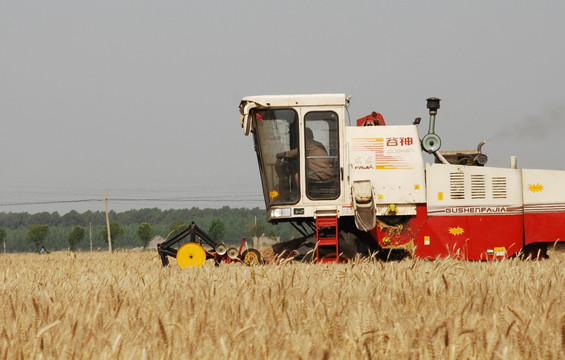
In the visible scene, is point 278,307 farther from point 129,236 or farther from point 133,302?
point 129,236

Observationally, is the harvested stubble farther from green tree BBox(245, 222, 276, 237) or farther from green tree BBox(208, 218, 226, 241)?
green tree BBox(208, 218, 226, 241)

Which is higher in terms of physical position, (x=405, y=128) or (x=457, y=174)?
(x=405, y=128)

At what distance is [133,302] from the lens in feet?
15.0

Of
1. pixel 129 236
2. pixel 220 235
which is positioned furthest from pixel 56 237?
pixel 220 235

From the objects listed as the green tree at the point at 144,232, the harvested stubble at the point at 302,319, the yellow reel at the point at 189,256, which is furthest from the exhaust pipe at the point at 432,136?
the green tree at the point at 144,232

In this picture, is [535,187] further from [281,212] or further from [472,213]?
[281,212]

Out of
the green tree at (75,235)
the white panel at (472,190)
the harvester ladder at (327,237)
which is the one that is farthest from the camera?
the green tree at (75,235)

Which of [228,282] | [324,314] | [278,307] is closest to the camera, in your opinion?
[324,314]

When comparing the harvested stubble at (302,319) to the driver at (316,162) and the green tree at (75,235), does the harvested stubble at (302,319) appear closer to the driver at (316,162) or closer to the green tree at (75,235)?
the driver at (316,162)

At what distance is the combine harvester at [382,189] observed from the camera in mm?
11102

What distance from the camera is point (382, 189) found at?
11.2 m

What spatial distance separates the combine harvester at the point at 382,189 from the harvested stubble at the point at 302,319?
4.48 metres

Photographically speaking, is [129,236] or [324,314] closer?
[324,314]

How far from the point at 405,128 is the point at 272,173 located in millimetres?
2098
